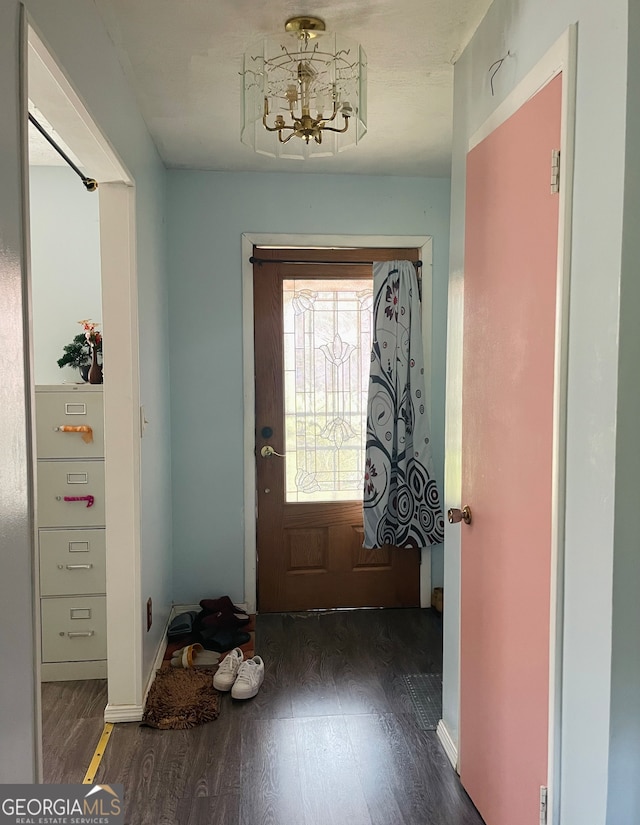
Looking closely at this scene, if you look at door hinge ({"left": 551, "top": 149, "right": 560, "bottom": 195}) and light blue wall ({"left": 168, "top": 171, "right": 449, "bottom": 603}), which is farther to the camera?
light blue wall ({"left": 168, "top": 171, "right": 449, "bottom": 603})

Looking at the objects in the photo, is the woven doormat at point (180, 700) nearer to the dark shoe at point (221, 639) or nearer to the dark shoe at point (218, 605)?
the dark shoe at point (221, 639)

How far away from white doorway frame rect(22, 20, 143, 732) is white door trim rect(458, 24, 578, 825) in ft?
5.23

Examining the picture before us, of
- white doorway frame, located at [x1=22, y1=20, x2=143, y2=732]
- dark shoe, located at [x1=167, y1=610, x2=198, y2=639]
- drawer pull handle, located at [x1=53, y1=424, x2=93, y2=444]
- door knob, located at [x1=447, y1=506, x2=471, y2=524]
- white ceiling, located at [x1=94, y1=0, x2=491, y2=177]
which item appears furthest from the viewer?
dark shoe, located at [x1=167, y1=610, x2=198, y2=639]

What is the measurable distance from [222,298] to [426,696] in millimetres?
2281

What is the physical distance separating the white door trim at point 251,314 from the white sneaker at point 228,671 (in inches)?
29.4

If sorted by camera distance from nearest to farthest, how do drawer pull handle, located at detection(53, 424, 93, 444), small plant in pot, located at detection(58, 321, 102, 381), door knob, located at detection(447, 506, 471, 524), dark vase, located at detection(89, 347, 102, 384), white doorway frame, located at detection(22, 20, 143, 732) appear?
door knob, located at detection(447, 506, 471, 524), white doorway frame, located at detection(22, 20, 143, 732), drawer pull handle, located at detection(53, 424, 93, 444), dark vase, located at detection(89, 347, 102, 384), small plant in pot, located at detection(58, 321, 102, 381)

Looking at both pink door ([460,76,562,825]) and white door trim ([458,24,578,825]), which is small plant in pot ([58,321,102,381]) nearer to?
pink door ([460,76,562,825])

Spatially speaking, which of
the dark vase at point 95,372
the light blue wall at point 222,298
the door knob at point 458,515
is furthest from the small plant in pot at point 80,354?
the door knob at point 458,515

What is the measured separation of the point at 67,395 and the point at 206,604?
4.63 ft

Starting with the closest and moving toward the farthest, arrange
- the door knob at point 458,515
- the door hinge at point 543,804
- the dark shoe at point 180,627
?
1. the door hinge at point 543,804
2. the door knob at point 458,515
3. the dark shoe at point 180,627

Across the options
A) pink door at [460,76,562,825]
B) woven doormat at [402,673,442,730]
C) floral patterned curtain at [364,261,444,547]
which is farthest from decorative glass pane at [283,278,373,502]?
pink door at [460,76,562,825]

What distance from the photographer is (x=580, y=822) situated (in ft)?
4.59

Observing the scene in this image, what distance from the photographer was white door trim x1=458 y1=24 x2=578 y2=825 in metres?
1.41

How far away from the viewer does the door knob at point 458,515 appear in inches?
83.0
